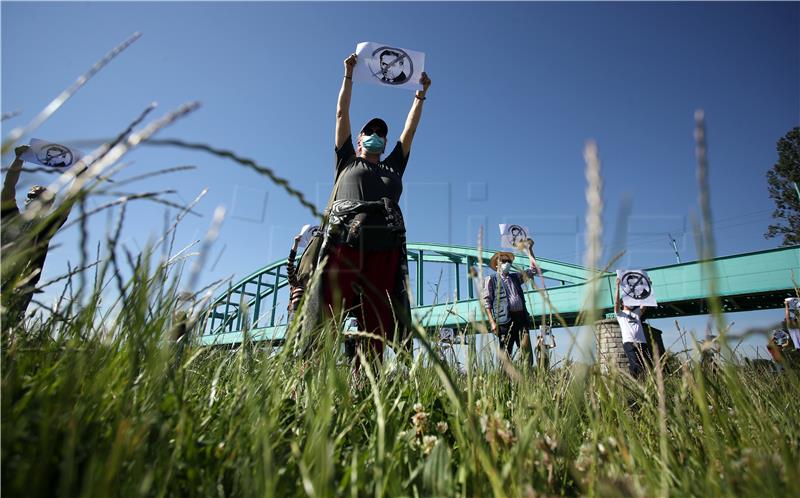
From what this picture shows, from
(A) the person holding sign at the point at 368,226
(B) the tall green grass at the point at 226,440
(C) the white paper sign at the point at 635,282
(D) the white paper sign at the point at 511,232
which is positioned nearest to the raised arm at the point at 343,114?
(A) the person holding sign at the point at 368,226

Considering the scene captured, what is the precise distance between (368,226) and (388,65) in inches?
55.5

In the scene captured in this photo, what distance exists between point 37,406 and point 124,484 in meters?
0.20

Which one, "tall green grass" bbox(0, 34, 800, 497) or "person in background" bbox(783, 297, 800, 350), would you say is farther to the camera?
"person in background" bbox(783, 297, 800, 350)

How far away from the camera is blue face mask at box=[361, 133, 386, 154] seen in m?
2.67

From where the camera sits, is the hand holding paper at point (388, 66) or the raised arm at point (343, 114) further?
the hand holding paper at point (388, 66)

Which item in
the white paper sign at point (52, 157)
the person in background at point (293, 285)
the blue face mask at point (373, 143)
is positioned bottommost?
the person in background at point (293, 285)

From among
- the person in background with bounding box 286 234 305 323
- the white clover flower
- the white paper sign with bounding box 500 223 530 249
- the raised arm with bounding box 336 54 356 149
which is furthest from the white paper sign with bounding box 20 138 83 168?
the white paper sign with bounding box 500 223 530 249

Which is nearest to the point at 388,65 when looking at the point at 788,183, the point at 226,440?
the point at 226,440

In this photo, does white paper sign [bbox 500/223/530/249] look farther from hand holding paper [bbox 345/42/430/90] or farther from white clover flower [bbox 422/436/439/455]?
white clover flower [bbox 422/436/439/455]

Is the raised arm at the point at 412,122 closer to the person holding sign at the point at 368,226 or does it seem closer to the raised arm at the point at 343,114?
the person holding sign at the point at 368,226

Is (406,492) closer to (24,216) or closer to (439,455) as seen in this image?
(439,455)

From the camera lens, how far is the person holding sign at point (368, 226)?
2.08 metres

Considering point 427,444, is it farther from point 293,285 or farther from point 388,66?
point 388,66

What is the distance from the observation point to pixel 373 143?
2672 millimetres
